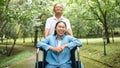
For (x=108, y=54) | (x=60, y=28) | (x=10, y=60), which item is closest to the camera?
(x=60, y=28)

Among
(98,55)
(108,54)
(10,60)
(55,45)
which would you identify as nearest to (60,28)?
(55,45)

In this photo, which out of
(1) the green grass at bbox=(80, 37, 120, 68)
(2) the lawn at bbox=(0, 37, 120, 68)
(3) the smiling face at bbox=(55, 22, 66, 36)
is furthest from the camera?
(2) the lawn at bbox=(0, 37, 120, 68)

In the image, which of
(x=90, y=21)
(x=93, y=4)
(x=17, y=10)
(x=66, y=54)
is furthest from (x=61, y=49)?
(x=90, y=21)

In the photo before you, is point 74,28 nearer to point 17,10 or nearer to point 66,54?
point 17,10

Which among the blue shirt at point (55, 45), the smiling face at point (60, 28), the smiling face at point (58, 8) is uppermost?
Result: the smiling face at point (58, 8)

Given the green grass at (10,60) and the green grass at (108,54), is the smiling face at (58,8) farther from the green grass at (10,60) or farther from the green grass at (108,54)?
the green grass at (10,60)

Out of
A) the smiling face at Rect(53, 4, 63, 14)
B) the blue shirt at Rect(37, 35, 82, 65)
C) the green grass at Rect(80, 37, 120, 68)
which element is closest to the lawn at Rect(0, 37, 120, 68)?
the green grass at Rect(80, 37, 120, 68)

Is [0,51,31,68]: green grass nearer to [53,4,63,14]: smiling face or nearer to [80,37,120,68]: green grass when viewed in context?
[80,37,120,68]: green grass

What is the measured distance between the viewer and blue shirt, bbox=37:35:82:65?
17.6 feet

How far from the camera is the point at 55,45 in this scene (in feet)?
18.3

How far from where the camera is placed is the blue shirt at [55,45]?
17.6 ft

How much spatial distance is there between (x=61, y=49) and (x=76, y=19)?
27536mm

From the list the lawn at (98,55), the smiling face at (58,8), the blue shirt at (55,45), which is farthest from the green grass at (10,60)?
the blue shirt at (55,45)

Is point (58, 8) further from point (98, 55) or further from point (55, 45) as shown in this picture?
point (98, 55)
